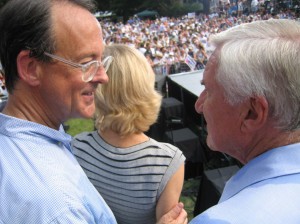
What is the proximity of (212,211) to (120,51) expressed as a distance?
1.21m

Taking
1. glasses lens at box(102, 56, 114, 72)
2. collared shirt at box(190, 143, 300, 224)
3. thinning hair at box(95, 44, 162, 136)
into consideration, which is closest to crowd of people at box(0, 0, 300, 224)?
collared shirt at box(190, 143, 300, 224)

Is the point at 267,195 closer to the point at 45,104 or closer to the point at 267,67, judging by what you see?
the point at 267,67

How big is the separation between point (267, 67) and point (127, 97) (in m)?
1.00

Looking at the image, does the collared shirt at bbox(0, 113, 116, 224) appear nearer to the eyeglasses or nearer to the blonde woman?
the eyeglasses

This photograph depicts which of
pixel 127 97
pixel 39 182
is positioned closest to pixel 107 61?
pixel 127 97

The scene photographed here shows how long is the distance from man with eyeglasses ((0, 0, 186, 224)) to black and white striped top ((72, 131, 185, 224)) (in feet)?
1.54

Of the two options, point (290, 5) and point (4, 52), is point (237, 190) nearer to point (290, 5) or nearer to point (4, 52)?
point (4, 52)

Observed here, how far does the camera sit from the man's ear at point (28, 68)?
1.21 meters

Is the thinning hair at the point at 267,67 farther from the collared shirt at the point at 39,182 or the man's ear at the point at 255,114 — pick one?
the collared shirt at the point at 39,182

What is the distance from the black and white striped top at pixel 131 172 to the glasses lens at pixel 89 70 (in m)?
0.59

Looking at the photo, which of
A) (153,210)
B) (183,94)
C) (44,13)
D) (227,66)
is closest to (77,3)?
(44,13)

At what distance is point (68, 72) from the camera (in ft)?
4.17

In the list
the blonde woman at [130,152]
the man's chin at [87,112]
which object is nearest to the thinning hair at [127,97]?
Result: the blonde woman at [130,152]

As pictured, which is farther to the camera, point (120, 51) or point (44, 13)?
point (120, 51)
